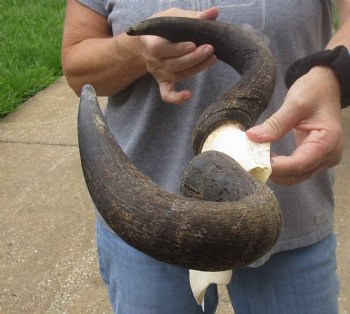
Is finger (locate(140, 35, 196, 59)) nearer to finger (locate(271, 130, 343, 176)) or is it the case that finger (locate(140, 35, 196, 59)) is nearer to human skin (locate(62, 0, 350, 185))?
human skin (locate(62, 0, 350, 185))

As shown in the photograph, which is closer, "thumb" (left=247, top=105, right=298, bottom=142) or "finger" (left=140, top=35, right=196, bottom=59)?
"thumb" (left=247, top=105, right=298, bottom=142)

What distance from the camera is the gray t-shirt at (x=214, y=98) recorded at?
1.67 meters

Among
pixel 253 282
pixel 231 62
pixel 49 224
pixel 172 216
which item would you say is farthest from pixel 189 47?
pixel 49 224

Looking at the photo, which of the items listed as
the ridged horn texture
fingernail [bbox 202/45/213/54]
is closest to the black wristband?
the ridged horn texture

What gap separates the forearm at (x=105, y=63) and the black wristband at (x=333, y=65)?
0.41m

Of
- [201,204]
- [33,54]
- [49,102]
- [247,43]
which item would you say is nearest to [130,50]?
[247,43]

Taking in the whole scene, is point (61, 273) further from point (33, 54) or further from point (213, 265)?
point (33, 54)

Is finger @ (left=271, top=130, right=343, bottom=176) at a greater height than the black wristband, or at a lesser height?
lesser

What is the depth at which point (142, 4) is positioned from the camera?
1.69 meters

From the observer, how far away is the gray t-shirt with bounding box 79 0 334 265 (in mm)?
1668

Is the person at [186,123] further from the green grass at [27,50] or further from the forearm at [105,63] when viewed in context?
the green grass at [27,50]

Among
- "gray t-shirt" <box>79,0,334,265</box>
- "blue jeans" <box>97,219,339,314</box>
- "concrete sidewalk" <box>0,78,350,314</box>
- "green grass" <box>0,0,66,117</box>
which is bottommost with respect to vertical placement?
"green grass" <box>0,0,66,117</box>

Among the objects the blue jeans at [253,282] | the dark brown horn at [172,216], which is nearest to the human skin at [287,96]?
the dark brown horn at [172,216]

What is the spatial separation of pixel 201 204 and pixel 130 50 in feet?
2.55
